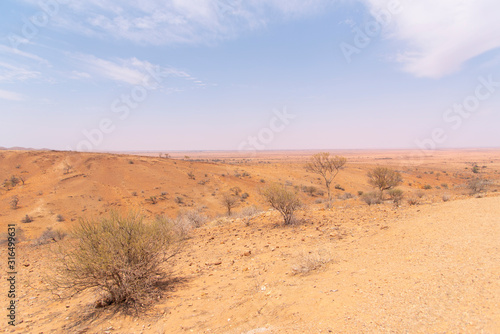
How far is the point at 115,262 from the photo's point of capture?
4934 millimetres

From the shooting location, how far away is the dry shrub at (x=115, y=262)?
497cm

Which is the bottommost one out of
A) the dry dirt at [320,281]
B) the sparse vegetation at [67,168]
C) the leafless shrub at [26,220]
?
the leafless shrub at [26,220]

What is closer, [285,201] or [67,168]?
[285,201]

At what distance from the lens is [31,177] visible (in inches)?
1067

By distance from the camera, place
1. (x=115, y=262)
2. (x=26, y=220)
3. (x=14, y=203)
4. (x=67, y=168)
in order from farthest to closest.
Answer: (x=67, y=168), (x=14, y=203), (x=26, y=220), (x=115, y=262)

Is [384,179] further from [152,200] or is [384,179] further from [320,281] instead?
[152,200]

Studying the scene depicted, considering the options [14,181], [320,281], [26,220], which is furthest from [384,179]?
[14,181]

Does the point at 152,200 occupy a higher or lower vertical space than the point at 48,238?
lower

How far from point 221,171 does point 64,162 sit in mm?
19346

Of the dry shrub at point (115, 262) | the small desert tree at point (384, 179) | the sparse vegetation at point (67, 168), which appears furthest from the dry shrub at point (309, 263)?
the sparse vegetation at point (67, 168)

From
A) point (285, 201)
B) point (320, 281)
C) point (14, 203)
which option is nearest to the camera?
point (320, 281)

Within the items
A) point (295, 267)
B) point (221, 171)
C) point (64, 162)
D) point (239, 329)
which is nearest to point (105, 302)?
point (239, 329)

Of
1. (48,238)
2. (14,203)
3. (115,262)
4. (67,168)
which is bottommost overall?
(48,238)

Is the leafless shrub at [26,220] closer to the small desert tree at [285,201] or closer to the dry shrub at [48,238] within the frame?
the dry shrub at [48,238]
